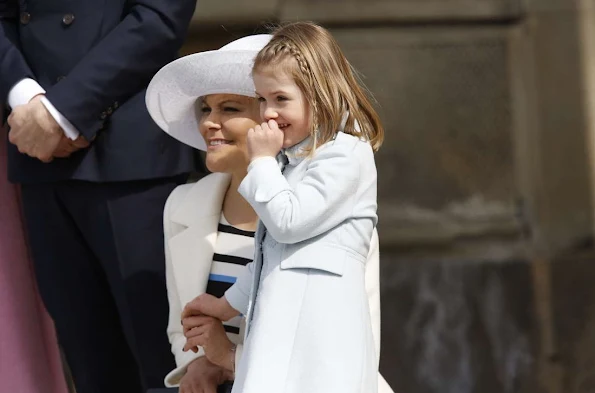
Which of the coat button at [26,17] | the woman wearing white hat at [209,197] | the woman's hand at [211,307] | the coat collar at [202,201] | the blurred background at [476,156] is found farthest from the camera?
the blurred background at [476,156]

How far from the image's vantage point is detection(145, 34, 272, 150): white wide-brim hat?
2820 mm

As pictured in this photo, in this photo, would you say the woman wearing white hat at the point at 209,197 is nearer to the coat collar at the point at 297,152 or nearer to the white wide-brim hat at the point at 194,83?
the white wide-brim hat at the point at 194,83

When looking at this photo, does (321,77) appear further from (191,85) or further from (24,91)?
(24,91)

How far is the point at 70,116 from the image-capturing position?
3.01 meters

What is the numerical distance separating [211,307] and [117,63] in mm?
690

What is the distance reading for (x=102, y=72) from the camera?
3021 mm

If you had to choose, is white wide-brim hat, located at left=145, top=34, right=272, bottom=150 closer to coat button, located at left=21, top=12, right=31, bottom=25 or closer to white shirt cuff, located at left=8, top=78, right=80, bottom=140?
white shirt cuff, located at left=8, top=78, right=80, bottom=140

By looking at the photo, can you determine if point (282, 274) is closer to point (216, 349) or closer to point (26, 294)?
point (216, 349)

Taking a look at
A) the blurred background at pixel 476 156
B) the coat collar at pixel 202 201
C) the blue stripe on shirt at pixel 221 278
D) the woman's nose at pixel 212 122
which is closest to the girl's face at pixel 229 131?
the woman's nose at pixel 212 122

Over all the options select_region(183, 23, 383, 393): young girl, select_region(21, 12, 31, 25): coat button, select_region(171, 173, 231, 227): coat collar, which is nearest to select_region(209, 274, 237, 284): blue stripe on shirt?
select_region(171, 173, 231, 227): coat collar

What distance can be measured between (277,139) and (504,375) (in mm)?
2686

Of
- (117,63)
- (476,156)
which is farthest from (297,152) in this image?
(476,156)

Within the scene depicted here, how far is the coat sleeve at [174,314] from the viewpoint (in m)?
2.84

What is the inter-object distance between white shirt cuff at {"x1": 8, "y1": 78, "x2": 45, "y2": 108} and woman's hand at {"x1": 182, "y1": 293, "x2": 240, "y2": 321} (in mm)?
712
